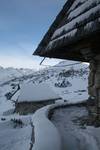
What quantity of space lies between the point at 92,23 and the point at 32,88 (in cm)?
2669

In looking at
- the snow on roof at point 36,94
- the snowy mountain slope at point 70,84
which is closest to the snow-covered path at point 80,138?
the snow on roof at point 36,94

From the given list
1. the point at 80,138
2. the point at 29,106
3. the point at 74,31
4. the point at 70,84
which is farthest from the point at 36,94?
the point at 70,84

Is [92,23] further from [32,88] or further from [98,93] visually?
[32,88]

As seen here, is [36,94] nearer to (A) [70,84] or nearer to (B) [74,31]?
(B) [74,31]

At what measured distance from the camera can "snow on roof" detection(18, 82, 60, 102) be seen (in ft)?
91.3

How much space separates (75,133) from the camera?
589 cm

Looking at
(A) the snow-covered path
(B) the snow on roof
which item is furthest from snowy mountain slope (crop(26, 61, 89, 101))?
(A) the snow-covered path

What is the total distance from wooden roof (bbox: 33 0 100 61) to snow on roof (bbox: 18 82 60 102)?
21.6 m

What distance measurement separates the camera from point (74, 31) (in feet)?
14.8

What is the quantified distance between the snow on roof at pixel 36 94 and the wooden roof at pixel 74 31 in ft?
70.9

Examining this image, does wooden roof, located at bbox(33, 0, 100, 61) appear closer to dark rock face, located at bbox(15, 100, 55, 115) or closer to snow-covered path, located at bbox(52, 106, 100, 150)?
snow-covered path, located at bbox(52, 106, 100, 150)

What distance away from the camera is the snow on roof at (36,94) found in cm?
2783

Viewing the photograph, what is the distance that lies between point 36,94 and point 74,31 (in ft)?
80.2

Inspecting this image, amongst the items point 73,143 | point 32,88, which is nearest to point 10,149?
point 73,143
